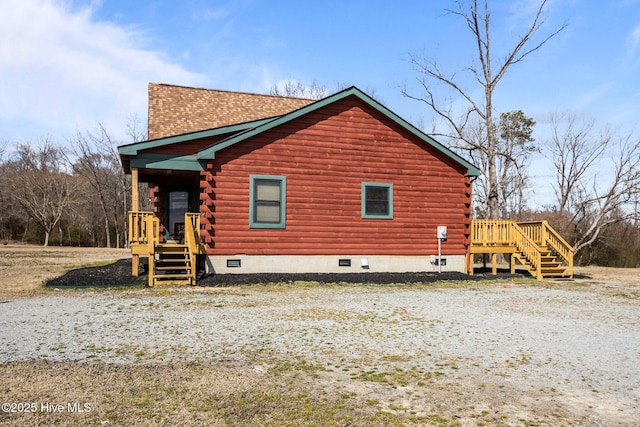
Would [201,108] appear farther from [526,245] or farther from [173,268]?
[526,245]

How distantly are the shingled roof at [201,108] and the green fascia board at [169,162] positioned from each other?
211 cm

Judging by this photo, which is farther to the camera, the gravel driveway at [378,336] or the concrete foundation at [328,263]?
the concrete foundation at [328,263]

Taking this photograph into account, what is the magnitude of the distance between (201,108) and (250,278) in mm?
8293

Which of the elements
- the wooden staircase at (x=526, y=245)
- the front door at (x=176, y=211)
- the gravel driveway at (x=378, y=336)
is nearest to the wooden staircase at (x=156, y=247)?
the gravel driveway at (x=378, y=336)

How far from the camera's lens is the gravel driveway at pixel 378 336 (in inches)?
197

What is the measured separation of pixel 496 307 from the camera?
1012 centimetres

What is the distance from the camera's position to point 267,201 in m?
15.1

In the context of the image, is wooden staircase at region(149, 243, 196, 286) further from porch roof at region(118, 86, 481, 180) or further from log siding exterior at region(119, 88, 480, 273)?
porch roof at region(118, 86, 481, 180)

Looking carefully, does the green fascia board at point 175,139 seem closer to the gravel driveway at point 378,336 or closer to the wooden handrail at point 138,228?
the wooden handrail at point 138,228

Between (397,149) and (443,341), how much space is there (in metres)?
10.5


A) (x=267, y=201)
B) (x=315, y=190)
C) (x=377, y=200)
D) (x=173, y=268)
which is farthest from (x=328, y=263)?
(x=173, y=268)

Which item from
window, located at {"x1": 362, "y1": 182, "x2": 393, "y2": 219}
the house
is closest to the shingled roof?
the house

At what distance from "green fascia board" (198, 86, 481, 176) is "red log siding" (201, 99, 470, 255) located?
0.21 meters

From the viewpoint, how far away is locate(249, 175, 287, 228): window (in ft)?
49.0
